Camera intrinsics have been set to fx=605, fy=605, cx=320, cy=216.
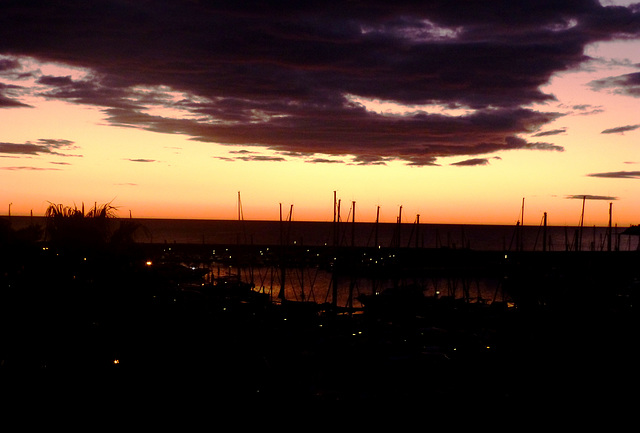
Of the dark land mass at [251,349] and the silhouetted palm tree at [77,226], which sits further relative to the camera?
the silhouetted palm tree at [77,226]

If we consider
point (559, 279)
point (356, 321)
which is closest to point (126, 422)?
point (356, 321)

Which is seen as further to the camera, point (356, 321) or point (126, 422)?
point (356, 321)

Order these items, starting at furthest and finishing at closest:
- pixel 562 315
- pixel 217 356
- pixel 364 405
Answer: pixel 562 315 < pixel 217 356 < pixel 364 405

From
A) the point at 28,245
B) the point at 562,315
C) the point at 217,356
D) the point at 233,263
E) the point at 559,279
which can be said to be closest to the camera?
the point at 28,245

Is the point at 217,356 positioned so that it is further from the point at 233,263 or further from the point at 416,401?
the point at 233,263

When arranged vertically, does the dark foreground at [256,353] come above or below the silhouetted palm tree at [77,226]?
below
